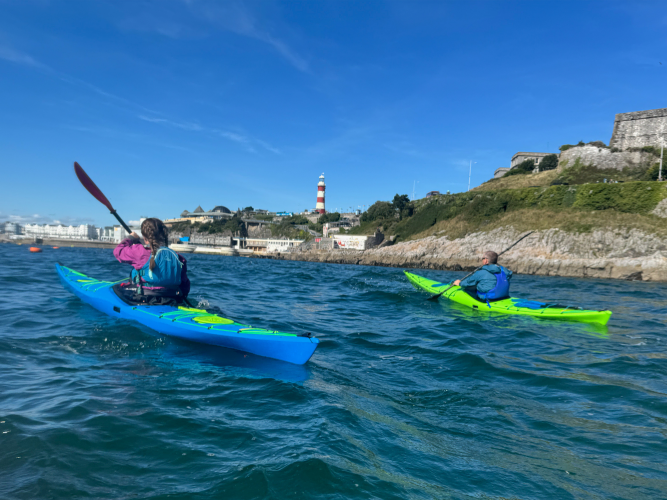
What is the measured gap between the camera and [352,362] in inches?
209

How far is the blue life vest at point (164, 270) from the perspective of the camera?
20.2ft

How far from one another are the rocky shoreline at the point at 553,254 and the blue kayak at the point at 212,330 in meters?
31.1

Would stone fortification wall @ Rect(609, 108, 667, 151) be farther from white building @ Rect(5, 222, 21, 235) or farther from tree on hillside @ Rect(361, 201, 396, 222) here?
white building @ Rect(5, 222, 21, 235)

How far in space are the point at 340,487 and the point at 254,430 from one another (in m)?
1.03

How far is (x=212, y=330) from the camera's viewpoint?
550 centimetres

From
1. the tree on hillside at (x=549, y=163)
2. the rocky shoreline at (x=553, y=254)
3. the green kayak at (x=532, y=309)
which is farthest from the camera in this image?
the tree on hillside at (x=549, y=163)

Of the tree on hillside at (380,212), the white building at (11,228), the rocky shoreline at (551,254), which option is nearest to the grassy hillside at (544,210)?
the rocky shoreline at (551,254)

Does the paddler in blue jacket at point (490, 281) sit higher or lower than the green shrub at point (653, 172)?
lower

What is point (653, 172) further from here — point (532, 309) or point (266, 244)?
point (266, 244)

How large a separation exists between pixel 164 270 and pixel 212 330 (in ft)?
5.27

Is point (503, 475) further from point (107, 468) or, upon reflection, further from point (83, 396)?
point (83, 396)

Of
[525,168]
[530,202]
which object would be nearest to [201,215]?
[525,168]

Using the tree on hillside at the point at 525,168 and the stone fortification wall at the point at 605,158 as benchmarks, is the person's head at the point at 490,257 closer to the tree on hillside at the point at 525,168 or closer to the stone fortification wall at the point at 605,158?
the stone fortification wall at the point at 605,158

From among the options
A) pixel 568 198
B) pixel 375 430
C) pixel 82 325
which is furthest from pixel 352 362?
pixel 568 198
